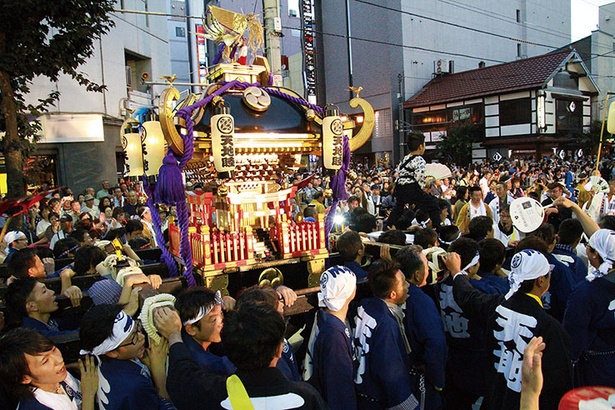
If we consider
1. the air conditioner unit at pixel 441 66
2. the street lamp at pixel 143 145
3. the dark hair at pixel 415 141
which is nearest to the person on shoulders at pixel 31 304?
the street lamp at pixel 143 145

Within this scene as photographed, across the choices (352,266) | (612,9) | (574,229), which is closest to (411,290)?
(352,266)

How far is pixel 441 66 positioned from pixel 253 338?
32459 millimetres

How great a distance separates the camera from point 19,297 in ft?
10.5

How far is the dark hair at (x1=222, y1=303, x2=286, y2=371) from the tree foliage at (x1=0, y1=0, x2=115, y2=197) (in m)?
7.76

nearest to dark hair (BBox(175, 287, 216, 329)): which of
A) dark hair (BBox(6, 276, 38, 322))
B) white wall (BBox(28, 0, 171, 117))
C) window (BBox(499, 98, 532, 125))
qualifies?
dark hair (BBox(6, 276, 38, 322))

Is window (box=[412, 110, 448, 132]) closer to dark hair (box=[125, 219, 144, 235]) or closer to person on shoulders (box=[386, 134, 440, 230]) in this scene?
person on shoulders (box=[386, 134, 440, 230])

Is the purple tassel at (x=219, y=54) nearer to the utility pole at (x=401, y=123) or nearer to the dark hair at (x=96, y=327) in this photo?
the dark hair at (x=96, y=327)

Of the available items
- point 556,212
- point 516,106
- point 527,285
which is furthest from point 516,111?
point 527,285

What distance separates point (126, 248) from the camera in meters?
5.27

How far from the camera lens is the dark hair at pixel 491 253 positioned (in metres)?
3.57

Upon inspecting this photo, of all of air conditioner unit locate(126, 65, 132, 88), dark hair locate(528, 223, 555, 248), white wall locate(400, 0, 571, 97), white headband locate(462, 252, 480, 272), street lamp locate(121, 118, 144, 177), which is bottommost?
white headband locate(462, 252, 480, 272)

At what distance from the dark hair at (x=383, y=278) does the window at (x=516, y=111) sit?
86.6 feet

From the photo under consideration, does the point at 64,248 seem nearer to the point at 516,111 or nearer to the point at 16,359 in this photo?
the point at 16,359

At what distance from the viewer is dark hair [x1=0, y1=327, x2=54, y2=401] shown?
2148 mm
